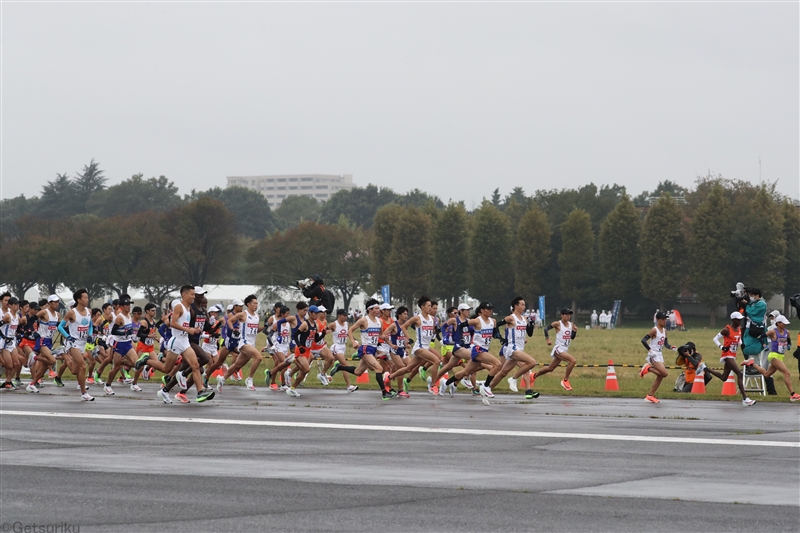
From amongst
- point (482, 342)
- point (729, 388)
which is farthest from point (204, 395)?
point (729, 388)

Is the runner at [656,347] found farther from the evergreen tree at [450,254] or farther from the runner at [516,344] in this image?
the evergreen tree at [450,254]

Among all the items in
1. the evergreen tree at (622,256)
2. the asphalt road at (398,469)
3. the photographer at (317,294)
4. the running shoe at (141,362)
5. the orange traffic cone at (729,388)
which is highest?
the evergreen tree at (622,256)

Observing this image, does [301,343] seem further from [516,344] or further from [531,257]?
[531,257]

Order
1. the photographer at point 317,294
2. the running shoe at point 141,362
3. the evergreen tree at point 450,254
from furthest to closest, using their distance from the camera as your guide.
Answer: the evergreen tree at point 450,254, the photographer at point 317,294, the running shoe at point 141,362

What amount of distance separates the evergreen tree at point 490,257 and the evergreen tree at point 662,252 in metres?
13.8

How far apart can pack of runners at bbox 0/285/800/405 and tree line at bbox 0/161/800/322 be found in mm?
68338

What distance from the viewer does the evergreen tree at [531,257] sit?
99125mm

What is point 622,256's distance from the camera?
94.0 metres

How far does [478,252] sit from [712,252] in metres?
21.6

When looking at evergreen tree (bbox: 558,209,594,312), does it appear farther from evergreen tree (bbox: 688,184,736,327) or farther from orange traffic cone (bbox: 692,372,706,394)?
orange traffic cone (bbox: 692,372,706,394)

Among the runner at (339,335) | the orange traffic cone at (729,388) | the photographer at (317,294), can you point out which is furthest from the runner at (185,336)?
the orange traffic cone at (729,388)

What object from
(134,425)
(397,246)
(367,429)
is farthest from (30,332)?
(397,246)

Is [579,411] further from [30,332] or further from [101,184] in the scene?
[101,184]

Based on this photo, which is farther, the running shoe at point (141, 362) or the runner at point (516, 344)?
the running shoe at point (141, 362)
